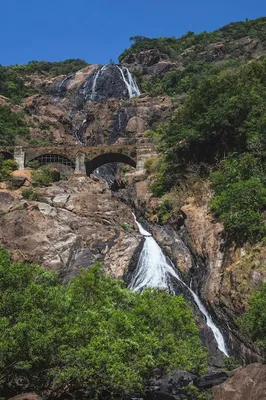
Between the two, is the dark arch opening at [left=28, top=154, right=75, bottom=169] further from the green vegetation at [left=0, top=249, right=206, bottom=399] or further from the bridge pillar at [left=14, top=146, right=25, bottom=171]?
the green vegetation at [left=0, top=249, right=206, bottom=399]

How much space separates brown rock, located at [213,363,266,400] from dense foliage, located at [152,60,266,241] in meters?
12.3

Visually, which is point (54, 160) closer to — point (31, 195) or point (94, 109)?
point (31, 195)

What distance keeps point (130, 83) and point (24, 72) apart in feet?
92.9

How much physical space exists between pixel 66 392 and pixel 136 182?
Result: 32.4 meters

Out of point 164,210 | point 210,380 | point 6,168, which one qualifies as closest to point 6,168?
point 6,168

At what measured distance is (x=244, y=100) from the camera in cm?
3794

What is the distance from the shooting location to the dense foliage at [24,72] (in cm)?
8906

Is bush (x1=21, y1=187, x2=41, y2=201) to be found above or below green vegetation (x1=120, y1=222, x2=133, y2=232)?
above

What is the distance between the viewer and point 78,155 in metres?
53.4

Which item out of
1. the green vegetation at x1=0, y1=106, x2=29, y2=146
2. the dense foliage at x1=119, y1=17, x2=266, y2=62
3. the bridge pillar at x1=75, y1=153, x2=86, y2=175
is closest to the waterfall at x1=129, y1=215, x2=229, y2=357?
the bridge pillar at x1=75, y1=153, x2=86, y2=175

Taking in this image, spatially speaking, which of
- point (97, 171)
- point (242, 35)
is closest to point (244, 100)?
point (97, 171)

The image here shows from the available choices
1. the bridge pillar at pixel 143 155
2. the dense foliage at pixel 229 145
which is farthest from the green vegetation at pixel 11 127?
the dense foliage at pixel 229 145

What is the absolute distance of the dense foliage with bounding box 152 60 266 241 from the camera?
3066 centimetres

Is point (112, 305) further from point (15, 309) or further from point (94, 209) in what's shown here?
point (94, 209)
